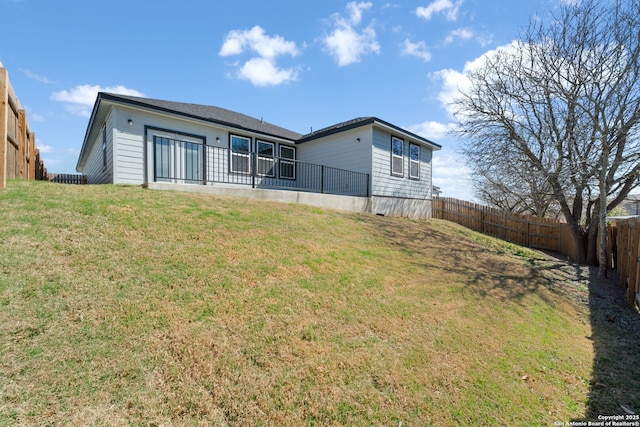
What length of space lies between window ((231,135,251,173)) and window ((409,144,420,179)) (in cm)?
732

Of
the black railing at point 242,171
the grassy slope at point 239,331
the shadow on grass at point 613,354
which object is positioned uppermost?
the black railing at point 242,171

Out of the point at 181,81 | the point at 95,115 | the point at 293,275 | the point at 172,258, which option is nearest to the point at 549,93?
the point at 293,275

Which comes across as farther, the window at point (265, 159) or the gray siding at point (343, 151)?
the window at point (265, 159)

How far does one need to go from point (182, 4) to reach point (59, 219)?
697 centimetres

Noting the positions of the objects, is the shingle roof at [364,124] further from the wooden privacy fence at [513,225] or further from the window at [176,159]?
the window at [176,159]

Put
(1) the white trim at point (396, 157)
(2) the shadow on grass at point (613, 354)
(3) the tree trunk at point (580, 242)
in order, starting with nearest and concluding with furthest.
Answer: (2) the shadow on grass at point (613, 354)
(3) the tree trunk at point (580, 242)
(1) the white trim at point (396, 157)

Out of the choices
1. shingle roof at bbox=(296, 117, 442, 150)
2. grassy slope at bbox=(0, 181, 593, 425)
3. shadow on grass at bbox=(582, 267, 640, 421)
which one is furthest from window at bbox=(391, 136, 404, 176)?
grassy slope at bbox=(0, 181, 593, 425)

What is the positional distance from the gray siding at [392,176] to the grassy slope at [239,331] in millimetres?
6693

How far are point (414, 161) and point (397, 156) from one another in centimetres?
154

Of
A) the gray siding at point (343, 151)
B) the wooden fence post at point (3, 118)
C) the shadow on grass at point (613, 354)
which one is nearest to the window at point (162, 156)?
the wooden fence post at point (3, 118)

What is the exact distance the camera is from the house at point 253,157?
Answer: 28.8 ft

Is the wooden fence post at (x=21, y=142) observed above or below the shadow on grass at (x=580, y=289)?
above

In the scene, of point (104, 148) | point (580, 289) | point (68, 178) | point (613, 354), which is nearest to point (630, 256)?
point (580, 289)

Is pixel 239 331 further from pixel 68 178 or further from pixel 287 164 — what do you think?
pixel 68 178
